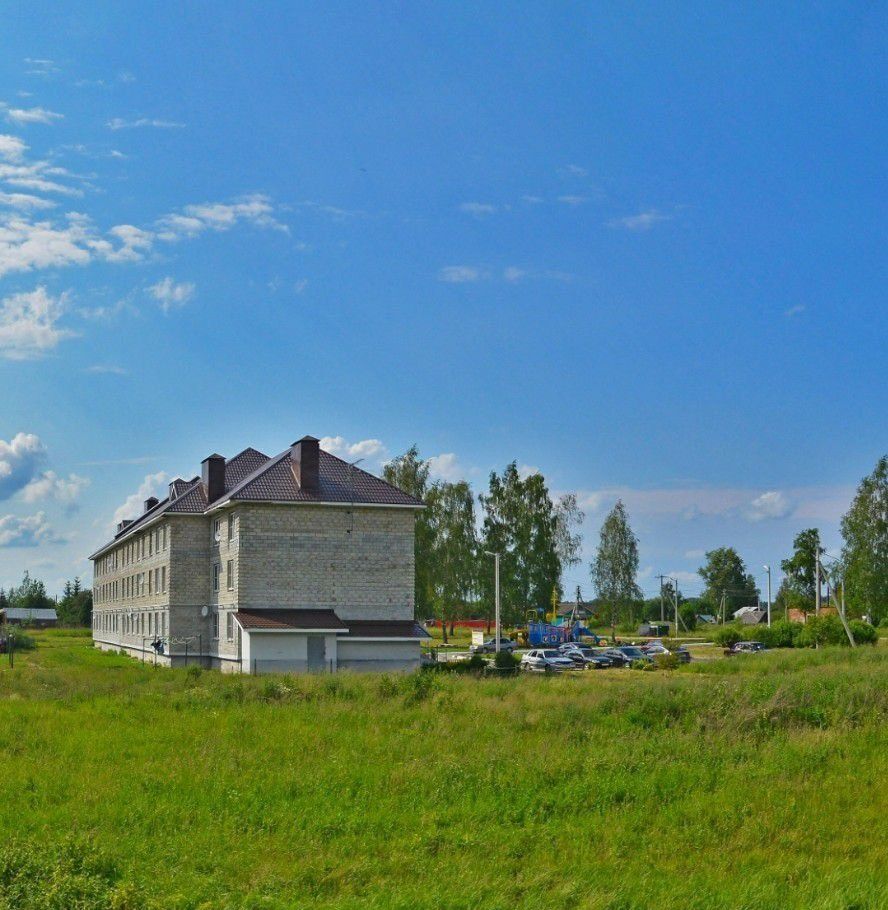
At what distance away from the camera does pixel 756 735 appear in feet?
66.7

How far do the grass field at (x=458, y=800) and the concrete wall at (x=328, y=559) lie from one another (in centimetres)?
1658

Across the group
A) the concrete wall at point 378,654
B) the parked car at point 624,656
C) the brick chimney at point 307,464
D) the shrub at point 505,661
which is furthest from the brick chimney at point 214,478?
the parked car at point 624,656

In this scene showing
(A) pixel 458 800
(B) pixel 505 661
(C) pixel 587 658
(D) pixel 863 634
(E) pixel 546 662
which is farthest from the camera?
(D) pixel 863 634

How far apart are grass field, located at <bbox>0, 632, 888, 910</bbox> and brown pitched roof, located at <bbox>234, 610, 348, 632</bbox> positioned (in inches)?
587

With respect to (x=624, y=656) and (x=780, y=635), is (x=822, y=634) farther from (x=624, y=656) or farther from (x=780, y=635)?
(x=624, y=656)

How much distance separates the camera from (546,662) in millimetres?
51250

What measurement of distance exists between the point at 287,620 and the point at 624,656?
22632mm

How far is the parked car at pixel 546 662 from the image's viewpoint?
1986 inches

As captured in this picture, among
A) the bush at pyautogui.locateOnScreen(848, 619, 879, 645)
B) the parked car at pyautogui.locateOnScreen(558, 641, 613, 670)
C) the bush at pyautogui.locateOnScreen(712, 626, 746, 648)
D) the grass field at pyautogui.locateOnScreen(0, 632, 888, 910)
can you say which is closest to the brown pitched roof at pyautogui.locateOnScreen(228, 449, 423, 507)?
A: the parked car at pyautogui.locateOnScreen(558, 641, 613, 670)

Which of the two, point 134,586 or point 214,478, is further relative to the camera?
point 134,586

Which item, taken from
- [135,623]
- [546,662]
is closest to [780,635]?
[546,662]

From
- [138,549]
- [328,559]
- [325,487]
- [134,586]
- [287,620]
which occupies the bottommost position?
[287,620]

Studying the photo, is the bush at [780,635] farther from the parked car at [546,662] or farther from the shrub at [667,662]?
the parked car at [546,662]

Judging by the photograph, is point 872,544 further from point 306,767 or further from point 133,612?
point 306,767
